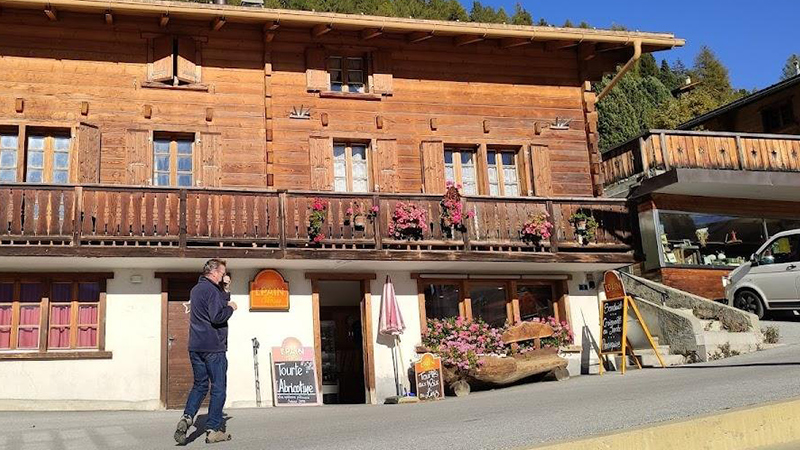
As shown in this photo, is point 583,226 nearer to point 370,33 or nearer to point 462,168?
point 462,168

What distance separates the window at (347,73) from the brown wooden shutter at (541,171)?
3952 millimetres

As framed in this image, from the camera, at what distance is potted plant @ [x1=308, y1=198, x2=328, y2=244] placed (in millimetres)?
14094

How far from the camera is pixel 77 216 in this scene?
12.9 m

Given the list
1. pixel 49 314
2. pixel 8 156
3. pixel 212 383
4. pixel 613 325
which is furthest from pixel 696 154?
pixel 8 156

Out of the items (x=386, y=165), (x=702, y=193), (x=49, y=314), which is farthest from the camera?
(x=702, y=193)

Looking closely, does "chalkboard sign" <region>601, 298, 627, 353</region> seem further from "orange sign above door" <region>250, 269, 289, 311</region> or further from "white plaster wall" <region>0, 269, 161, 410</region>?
"white plaster wall" <region>0, 269, 161, 410</region>

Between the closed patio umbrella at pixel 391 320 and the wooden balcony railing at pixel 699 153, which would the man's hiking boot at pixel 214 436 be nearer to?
the closed patio umbrella at pixel 391 320

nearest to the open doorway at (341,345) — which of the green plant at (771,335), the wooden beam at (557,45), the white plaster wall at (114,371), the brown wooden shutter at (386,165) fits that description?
the brown wooden shutter at (386,165)

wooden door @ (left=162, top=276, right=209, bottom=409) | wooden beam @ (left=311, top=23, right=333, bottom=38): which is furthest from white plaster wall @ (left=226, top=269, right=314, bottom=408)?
wooden beam @ (left=311, top=23, right=333, bottom=38)

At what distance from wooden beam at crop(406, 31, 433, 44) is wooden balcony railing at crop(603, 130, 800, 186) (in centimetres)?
571

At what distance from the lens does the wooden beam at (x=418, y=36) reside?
16.1 meters

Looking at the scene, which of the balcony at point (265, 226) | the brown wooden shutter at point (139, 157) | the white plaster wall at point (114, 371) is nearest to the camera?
the white plaster wall at point (114, 371)

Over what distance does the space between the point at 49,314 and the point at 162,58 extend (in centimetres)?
523

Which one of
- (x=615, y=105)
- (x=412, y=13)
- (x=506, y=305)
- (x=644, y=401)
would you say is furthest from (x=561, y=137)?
(x=412, y=13)
